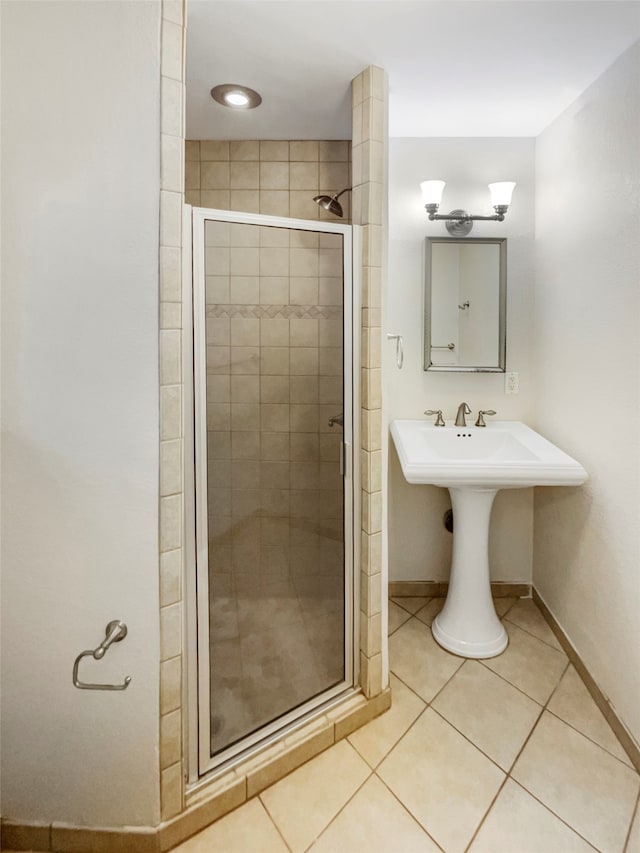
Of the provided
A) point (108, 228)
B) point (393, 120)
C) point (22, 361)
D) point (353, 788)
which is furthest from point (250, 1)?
point (353, 788)

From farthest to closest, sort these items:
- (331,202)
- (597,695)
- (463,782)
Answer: (331,202) → (597,695) → (463,782)

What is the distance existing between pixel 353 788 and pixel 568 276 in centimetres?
207

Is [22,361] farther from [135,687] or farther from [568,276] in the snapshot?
[568,276]

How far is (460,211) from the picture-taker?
215 cm

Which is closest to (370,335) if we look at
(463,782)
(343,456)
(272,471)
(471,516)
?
(343,456)

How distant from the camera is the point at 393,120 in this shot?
2033 millimetres

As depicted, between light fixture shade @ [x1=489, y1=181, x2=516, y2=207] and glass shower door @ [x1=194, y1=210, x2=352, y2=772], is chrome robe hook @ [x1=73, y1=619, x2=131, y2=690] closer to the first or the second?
glass shower door @ [x1=194, y1=210, x2=352, y2=772]

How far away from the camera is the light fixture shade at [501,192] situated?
81.4 inches

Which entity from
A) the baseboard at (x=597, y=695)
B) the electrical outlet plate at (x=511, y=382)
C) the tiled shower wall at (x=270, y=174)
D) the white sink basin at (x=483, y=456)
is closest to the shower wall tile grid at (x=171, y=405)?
the white sink basin at (x=483, y=456)

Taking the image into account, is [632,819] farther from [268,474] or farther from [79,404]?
[79,404]

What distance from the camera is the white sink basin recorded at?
159 centimetres

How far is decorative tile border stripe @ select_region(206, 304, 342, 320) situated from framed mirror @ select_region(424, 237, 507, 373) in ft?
2.83

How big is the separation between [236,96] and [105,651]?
76.6 inches

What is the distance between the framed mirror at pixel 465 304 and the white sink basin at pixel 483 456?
1.08 feet
